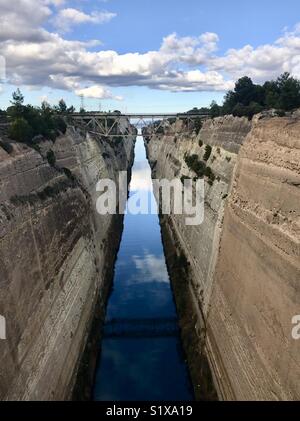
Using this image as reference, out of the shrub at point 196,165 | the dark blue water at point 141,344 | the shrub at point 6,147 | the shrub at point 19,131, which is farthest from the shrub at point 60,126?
the shrub at point 6,147

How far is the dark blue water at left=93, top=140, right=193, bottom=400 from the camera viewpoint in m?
17.5

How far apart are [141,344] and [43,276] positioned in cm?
709

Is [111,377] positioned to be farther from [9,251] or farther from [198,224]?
[198,224]

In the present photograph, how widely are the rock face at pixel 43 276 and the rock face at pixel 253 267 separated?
494 centimetres

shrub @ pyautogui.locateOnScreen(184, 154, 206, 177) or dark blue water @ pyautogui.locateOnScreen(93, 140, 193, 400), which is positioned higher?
shrub @ pyautogui.locateOnScreen(184, 154, 206, 177)

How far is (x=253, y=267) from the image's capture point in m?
14.4

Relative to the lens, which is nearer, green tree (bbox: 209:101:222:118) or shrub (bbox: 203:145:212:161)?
shrub (bbox: 203:145:212:161)

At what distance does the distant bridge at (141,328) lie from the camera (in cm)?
2100

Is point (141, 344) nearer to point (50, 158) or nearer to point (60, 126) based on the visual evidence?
point (50, 158)

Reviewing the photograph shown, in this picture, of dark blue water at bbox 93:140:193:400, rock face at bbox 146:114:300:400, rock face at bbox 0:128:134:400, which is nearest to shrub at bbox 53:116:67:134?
rock face at bbox 0:128:134:400

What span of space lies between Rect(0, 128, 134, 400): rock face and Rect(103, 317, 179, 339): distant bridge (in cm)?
128

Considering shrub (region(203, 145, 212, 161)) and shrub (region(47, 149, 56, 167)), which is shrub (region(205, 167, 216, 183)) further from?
shrub (region(47, 149, 56, 167))

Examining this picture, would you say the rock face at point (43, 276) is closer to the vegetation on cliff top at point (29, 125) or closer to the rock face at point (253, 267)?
the vegetation on cliff top at point (29, 125)
